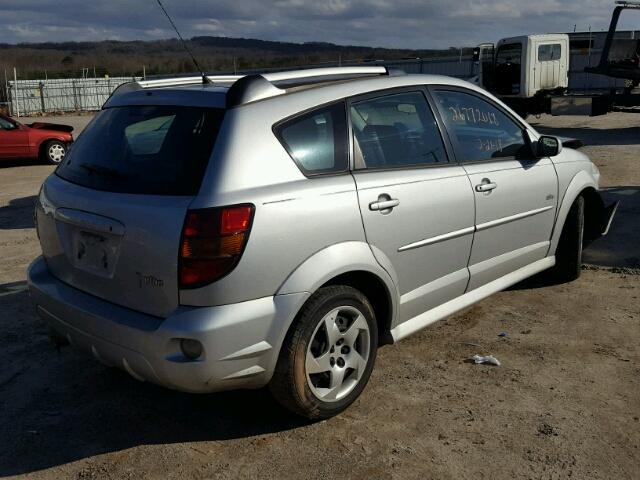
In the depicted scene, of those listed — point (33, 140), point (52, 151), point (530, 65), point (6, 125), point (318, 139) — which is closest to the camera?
point (318, 139)

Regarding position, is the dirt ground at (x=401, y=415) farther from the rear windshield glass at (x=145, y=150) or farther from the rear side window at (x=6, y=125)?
the rear side window at (x=6, y=125)

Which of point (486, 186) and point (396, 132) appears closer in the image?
point (396, 132)

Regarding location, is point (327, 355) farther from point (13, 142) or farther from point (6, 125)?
point (6, 125)

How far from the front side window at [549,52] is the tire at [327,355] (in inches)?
720

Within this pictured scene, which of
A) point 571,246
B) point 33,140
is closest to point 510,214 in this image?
point 571,246

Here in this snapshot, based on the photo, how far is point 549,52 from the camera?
20156 millimetres

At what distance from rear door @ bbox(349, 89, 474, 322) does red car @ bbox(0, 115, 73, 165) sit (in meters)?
12.3

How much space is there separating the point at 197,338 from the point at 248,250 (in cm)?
44

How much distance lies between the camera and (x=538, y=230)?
498cm

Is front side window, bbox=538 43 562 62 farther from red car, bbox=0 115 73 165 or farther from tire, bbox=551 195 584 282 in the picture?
tire, bbox=551 195 584 282

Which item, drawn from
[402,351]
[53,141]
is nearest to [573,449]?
[402,351]

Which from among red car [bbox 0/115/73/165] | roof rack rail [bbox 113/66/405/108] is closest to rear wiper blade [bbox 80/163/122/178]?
roof rack rail [bbox 113/66/405/108]

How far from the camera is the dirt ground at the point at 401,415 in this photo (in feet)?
10.7

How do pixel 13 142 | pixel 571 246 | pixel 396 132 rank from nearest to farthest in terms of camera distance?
pixel 396 132, pixel 571 246, pixel 13 142
